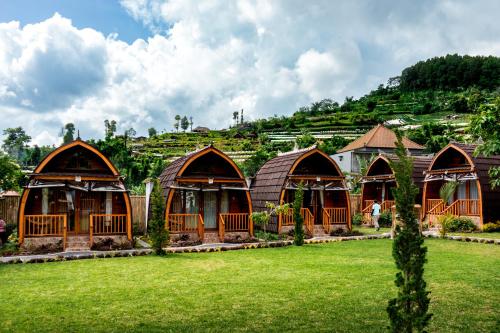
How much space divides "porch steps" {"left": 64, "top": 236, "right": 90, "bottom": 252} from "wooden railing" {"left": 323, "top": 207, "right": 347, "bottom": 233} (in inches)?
417

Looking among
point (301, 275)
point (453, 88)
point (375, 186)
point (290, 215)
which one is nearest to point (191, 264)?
point (301, 275)

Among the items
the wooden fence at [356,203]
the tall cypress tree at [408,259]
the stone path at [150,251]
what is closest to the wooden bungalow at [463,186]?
the stone path at [150,251]

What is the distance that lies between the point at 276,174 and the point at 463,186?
401 inches

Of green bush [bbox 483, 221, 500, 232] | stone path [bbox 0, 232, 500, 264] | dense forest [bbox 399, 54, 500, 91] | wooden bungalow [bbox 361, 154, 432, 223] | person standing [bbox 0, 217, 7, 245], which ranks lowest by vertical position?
stone path [bbox 0, 232, 500, 264]

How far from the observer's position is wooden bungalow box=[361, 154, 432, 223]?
2753 centimetres

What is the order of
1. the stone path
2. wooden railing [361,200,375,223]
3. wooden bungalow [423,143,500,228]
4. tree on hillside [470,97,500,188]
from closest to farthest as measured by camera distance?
tree on hillside [470,97,500,188] → the stone path → wooden bungalow [423,143,500,228] → wooden railing [361,200,375,223]

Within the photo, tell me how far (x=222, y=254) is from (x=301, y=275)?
4.78 m

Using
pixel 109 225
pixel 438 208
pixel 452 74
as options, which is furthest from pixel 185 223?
pixel 452 74

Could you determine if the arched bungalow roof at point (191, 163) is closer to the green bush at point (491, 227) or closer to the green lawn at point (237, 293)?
the green lawn at point (237, 293)

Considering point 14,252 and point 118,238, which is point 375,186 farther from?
point 14,252

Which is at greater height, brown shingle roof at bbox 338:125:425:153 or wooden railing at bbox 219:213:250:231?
brown shingle roof at bbox 338:125:425:153

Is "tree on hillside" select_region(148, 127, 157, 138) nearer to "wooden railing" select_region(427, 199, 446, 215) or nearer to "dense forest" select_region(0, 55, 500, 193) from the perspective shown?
"dense forest" select_region(0, 55, 500, 193)

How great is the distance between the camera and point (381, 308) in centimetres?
793

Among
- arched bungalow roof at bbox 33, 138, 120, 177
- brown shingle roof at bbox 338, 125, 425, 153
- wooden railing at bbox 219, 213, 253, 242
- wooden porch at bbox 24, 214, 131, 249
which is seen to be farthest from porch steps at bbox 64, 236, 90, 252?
brown shingle roof at bbox 338, 125, 425, 153
